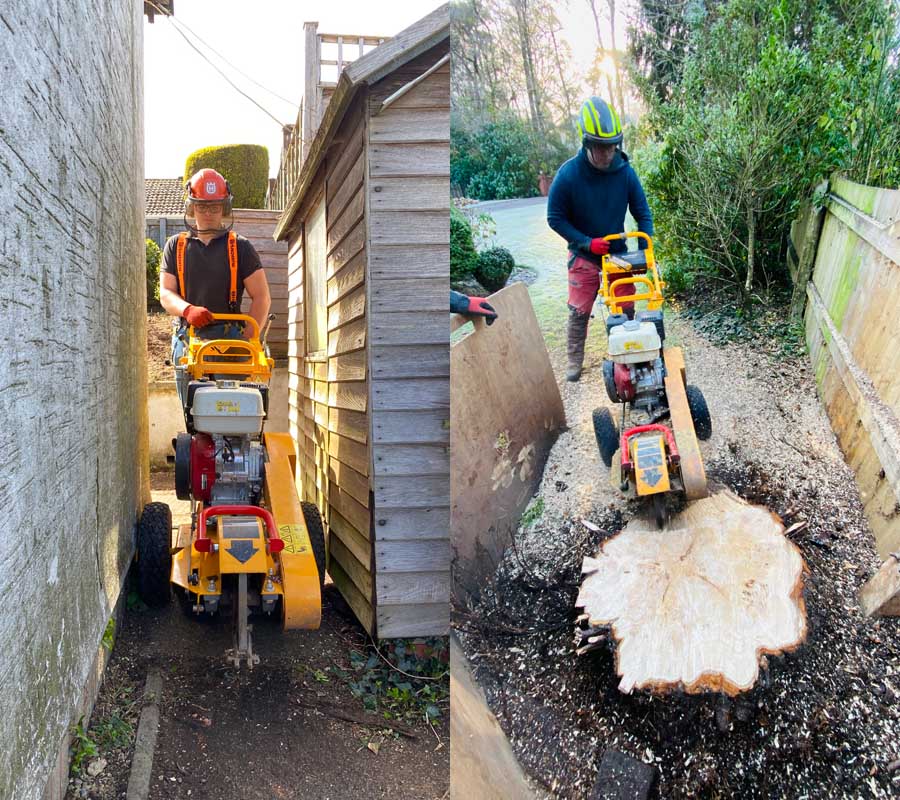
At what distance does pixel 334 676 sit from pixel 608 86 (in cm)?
295

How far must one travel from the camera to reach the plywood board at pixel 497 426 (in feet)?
4.98

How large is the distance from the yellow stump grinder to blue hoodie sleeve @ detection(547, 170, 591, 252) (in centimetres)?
215

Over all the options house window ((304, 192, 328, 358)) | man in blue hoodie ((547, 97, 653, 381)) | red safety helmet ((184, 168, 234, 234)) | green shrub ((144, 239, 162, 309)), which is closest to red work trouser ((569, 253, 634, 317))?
man in blue hoodie ((547, 97, 653, 381))

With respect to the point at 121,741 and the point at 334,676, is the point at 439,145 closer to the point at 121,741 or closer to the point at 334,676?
the point at 334,676

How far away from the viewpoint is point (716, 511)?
4.29 feet

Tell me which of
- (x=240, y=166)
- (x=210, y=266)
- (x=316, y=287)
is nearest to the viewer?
(x=210, y=266)

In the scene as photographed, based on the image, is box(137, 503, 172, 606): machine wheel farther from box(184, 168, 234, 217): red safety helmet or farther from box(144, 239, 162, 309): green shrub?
box(144, 239, 162, 309): green shrub

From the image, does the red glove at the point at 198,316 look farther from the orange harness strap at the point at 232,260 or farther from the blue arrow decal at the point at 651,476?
the blue arrow decal at the point at 651,476

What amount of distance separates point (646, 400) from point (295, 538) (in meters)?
2.50

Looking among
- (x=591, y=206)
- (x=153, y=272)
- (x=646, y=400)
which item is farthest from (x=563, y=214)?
(x=153, y=272)

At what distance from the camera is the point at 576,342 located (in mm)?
1461

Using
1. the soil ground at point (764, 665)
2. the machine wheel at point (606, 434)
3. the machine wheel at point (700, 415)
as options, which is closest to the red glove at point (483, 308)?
the soil ground at point (764, 665)

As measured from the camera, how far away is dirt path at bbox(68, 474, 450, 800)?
2.98m

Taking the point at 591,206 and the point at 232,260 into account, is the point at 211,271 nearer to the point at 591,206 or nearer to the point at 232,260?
the point at 232,260
